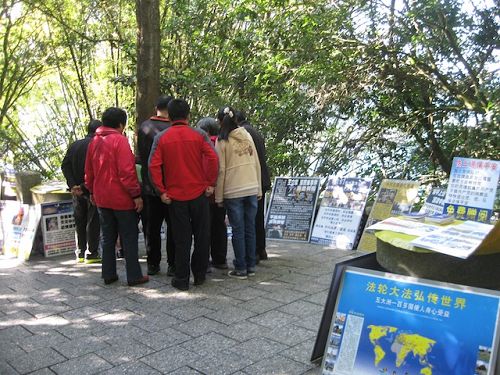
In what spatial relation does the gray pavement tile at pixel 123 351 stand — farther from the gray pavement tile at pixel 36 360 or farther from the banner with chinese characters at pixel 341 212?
the banner with chinese characters at pixel 341 212

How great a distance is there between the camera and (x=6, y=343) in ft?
12.3

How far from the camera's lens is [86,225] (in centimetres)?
636

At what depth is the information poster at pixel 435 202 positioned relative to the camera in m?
6.18

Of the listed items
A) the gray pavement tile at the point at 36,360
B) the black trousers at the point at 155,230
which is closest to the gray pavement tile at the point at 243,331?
the gray pavement tile at the point at 36,360

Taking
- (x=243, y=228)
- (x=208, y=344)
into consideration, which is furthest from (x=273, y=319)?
(x=243, y=228)

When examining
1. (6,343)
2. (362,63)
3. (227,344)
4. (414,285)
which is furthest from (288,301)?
(362,63)

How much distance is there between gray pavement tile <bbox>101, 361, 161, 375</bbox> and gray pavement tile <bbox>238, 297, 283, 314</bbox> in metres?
1.25

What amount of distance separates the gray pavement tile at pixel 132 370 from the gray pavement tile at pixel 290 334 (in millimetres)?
935

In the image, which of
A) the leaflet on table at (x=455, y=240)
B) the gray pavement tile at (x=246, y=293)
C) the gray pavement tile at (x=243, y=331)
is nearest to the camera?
the leaflet on table at (x=455, y=240)

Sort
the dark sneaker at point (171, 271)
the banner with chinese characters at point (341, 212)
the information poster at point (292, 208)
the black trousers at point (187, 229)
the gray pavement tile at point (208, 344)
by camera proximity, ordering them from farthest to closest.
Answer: the information poster at point (292, 208) → the banner with chinese characters at point (341, 212) → the dark sneaker at point (171, 271) → the black trousers at point (187, 229) → the gray pavement tile at point (208, 344)

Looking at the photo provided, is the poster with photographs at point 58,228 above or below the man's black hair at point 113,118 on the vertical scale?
below

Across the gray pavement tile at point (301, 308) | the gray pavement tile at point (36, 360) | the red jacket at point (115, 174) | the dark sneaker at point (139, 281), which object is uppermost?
the red jacket at point (115, 174)

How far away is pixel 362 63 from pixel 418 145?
1797 mm

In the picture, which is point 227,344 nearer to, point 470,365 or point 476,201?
point 470,365
